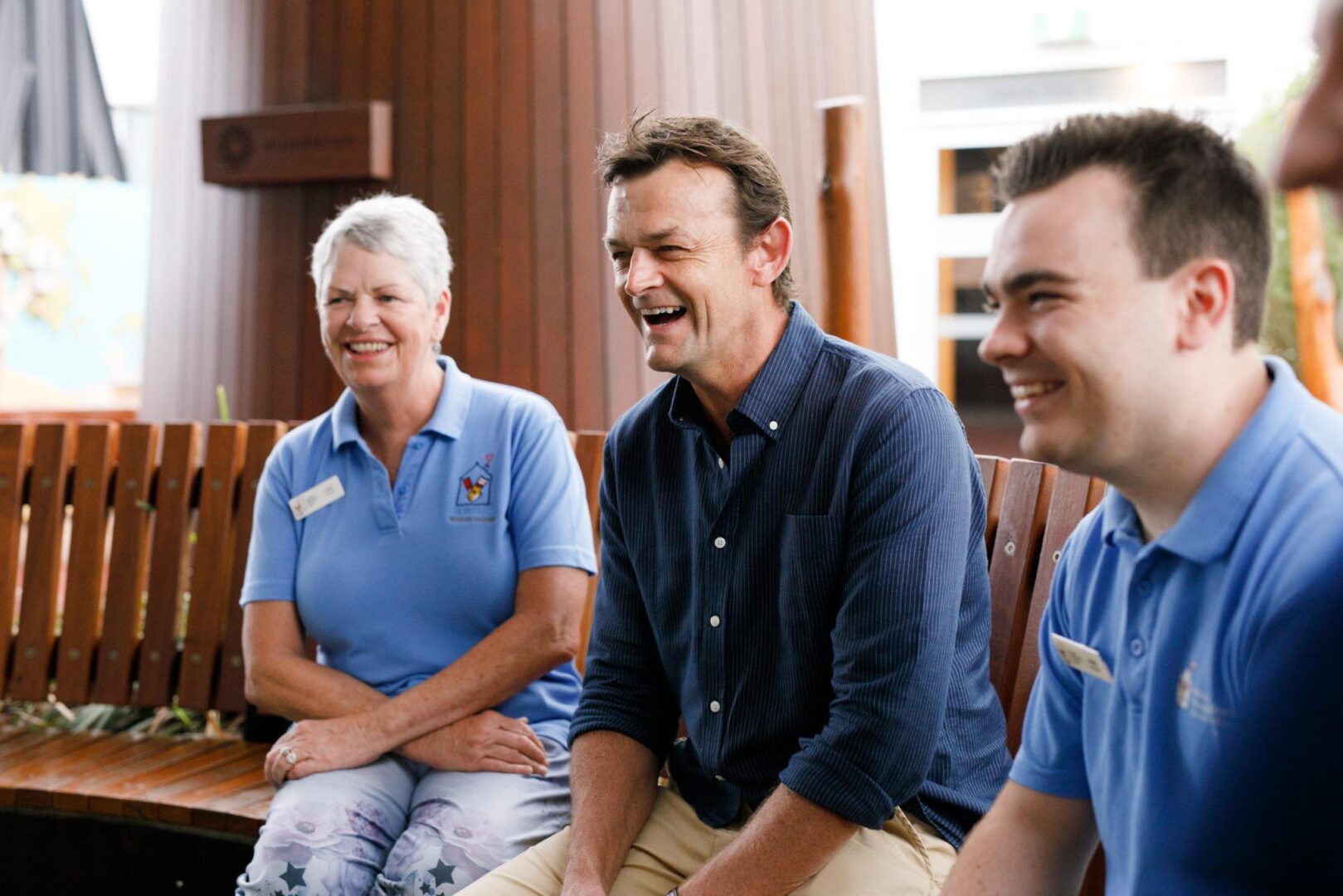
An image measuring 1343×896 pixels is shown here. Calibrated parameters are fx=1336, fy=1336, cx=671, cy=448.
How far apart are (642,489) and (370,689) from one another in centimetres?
83

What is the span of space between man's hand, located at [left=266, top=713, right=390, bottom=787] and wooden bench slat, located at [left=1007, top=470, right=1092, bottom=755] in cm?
122

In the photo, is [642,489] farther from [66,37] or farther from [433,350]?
[66,37]

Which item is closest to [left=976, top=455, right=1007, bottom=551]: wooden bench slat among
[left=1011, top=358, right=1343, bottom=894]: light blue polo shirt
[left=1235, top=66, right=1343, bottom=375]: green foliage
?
[left=1011, top=358, right=1343, bottom=894]: light blue polo shirt

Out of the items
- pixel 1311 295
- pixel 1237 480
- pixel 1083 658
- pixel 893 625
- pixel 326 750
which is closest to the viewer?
pixel 1237 480

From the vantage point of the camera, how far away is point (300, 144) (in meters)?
4.77

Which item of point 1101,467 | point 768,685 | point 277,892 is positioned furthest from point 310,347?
point 1101,467

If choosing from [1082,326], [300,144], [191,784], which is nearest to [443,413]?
[191,784]

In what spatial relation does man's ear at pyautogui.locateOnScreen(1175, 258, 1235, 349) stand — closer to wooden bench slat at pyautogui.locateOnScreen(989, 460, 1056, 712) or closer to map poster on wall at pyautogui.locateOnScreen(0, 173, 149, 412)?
wooden bench slat at pyautogui.locateOnScreen(989, 460, 1056, 712)

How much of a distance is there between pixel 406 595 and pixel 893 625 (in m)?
1.24

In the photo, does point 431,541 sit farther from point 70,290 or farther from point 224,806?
point 70,290

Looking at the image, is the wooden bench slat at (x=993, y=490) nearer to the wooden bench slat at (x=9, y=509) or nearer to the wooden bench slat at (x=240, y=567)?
the wooden bench slat at (x=240, y=567)

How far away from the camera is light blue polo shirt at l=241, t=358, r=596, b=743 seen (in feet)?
9.13

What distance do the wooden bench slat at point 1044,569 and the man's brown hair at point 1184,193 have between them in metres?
1.11

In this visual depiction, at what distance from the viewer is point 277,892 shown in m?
2.44
